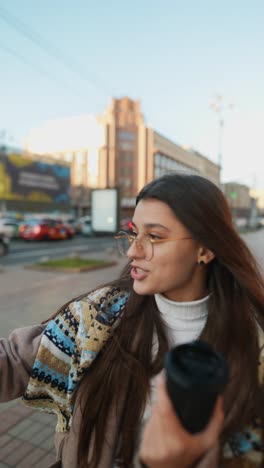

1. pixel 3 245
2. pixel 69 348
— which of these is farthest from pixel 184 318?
pixel 3 245

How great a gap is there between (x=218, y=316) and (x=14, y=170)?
36.6 meters

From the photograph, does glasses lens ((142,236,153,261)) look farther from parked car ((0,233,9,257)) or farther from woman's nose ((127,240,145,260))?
parked car ((0,233,9,257))

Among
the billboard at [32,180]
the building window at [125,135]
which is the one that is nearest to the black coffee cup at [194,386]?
the billboard at [32,180]

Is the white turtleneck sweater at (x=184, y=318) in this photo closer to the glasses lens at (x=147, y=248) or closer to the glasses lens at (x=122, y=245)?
the glasses lens at (x=147, y=248)

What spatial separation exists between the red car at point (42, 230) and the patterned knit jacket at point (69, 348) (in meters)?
19.5

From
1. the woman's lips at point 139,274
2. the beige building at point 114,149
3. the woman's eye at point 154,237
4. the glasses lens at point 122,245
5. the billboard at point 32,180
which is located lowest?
the woman's lips at point 139,274

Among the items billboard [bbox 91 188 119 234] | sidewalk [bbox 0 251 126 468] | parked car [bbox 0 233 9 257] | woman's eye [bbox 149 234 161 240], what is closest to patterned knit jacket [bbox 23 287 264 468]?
woman's eye [bbox 149 234 161 240]

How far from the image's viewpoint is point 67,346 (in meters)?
1.23

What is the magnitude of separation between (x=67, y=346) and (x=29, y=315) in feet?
15.6

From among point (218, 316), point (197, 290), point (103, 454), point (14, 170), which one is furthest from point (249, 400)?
point (14, 170)

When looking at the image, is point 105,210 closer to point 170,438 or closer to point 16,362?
point 16,362

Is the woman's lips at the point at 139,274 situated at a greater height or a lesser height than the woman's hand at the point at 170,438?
greater

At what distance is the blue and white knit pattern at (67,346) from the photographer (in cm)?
117

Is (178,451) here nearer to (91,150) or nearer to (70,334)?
(70,334)
